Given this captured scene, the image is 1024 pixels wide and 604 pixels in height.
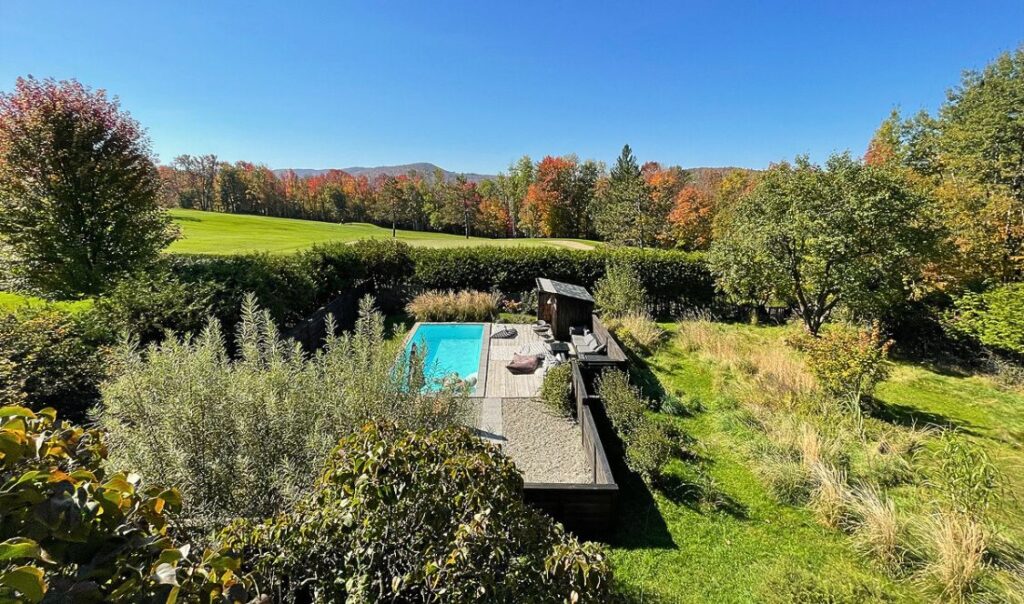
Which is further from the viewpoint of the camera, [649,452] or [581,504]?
[649,452]

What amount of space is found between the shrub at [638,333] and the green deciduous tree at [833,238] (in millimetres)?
3607

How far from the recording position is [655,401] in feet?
27.4

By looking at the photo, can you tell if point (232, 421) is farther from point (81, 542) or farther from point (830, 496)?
point (830, 496)

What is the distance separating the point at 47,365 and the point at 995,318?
60.2ft

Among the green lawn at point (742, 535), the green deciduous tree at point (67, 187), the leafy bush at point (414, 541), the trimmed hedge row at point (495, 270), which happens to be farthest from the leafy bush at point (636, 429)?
the green deciduous tree at point (67, 187)

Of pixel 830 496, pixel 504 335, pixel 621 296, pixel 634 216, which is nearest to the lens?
pixel 830 496

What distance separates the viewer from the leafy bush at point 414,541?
6.11 ft

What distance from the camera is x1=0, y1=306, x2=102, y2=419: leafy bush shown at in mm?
4605

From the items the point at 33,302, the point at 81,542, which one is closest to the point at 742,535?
the point at 81,542

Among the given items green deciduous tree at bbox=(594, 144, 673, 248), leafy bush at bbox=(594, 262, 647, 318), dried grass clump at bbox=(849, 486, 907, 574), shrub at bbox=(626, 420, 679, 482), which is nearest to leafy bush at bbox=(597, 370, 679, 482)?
shrub at bbox=(626, 420, 679, 482)

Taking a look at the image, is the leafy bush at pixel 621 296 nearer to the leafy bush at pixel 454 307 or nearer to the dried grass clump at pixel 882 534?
the leafy bush at pixel 454 307

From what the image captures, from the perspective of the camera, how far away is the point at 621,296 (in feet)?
45.2

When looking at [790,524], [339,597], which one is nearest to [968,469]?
[790,524]

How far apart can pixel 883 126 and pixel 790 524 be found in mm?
38433
